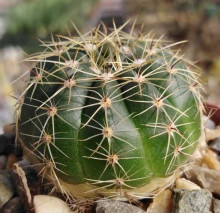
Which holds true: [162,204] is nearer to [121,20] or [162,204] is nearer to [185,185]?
[185,185]

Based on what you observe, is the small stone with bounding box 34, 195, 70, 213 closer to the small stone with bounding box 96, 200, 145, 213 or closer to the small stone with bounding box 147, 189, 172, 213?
the small stone with bounding box 96, 200, 145, 213

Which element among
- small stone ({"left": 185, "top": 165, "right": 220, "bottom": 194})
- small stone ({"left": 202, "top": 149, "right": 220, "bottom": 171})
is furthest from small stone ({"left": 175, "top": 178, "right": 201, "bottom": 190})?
small stone ({"left": 202, "top": 149, "right": 220, "bottom": 171})

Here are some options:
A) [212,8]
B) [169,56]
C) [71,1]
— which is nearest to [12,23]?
[71,1]

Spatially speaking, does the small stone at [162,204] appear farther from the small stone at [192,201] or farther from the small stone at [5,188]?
the small stone at [5,188]

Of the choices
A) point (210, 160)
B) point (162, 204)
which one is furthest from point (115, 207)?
point (210, 160)

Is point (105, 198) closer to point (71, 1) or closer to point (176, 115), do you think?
point (176, 115)

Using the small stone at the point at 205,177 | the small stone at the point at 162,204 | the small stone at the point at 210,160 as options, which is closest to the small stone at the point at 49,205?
the small stone at the point at 162,204
